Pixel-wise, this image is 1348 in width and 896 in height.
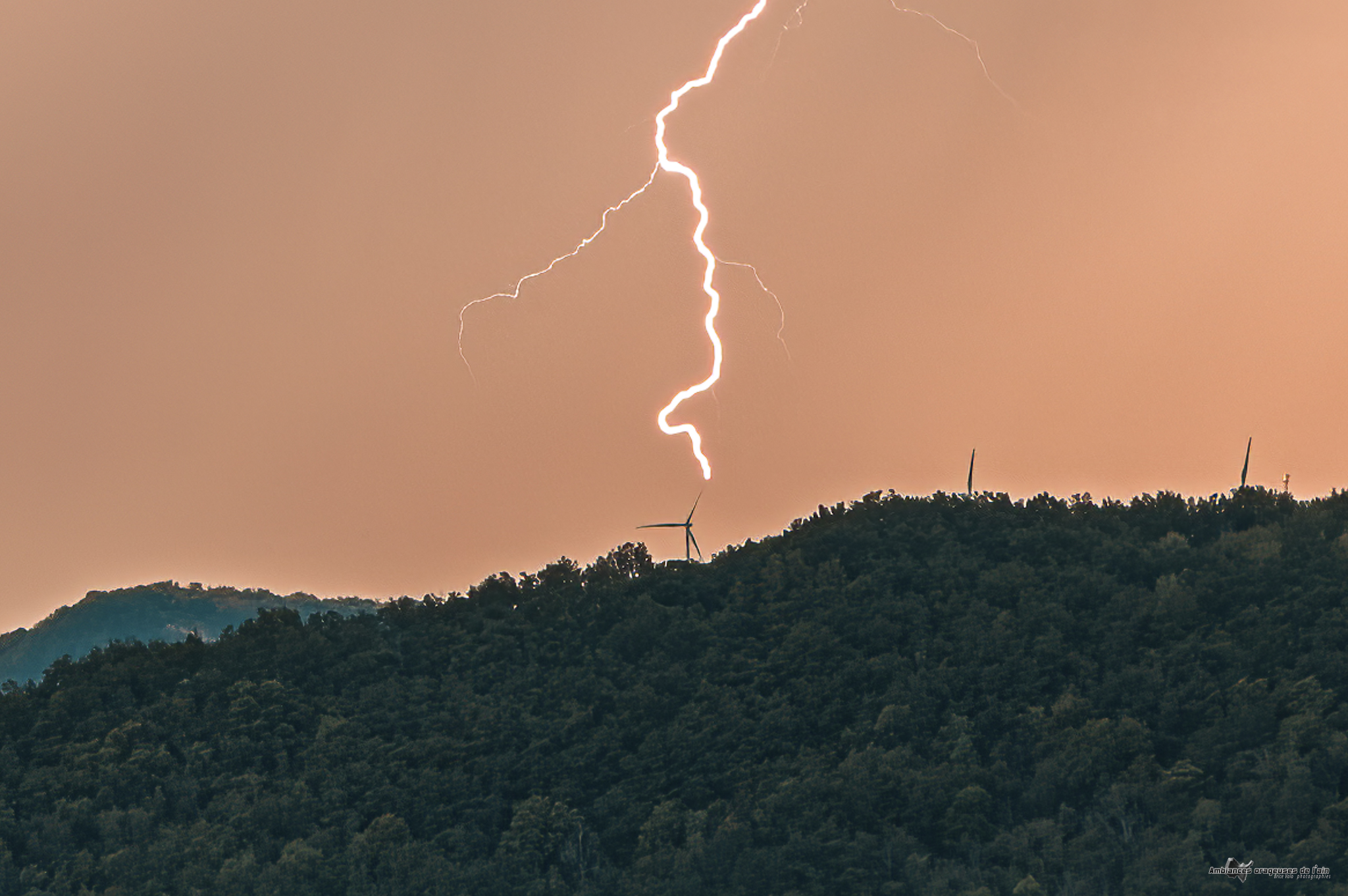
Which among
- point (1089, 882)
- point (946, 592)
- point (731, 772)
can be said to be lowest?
point (1089, 882)

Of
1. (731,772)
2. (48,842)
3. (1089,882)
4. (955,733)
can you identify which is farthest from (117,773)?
(1089,882)

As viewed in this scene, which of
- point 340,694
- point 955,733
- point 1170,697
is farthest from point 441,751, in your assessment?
point 1170,697

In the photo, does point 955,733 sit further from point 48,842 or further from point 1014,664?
point 48,842

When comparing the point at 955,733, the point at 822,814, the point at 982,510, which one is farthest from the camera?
the point at 982,510

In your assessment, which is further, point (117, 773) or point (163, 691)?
point (163, 691)

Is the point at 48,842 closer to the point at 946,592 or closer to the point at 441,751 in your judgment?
the point at 441,751

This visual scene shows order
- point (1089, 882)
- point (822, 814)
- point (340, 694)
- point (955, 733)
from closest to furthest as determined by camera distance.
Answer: point (1089, 882), point (822, 814), point (955, 733), point (340, 694)

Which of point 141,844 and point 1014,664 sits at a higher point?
point 1014,664
